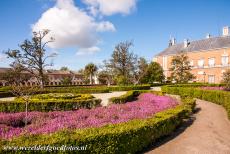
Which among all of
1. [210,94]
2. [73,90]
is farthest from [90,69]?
[210,94]

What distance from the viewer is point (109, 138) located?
7555 millimetres

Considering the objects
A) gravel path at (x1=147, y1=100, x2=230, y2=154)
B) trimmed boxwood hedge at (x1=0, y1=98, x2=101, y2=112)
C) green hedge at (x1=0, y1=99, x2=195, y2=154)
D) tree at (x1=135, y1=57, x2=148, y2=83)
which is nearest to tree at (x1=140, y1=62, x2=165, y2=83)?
tree at (x1=135, y1=57, x2=148, y2=83)

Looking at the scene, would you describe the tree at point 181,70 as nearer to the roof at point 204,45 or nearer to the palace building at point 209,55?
the palace building at point 209,55

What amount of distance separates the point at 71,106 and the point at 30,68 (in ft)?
101

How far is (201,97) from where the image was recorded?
25.1 meters

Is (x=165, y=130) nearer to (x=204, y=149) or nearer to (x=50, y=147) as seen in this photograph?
(x=204, y=149)

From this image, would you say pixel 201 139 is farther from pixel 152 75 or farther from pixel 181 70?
pixel 152 75

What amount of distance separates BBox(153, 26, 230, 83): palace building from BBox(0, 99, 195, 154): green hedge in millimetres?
46440

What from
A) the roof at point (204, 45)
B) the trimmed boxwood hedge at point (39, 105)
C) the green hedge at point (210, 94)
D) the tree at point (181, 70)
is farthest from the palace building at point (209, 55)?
the trimmed boxwood hedge at point (39, 105)

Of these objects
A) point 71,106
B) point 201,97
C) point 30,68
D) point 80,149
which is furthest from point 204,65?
point 80,149

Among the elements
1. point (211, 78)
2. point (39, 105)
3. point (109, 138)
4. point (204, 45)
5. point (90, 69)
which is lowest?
point (109, 138)

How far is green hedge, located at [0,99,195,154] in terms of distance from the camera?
6.54 m

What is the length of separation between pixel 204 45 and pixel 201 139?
164 ft

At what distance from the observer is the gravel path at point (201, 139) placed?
8984mm
